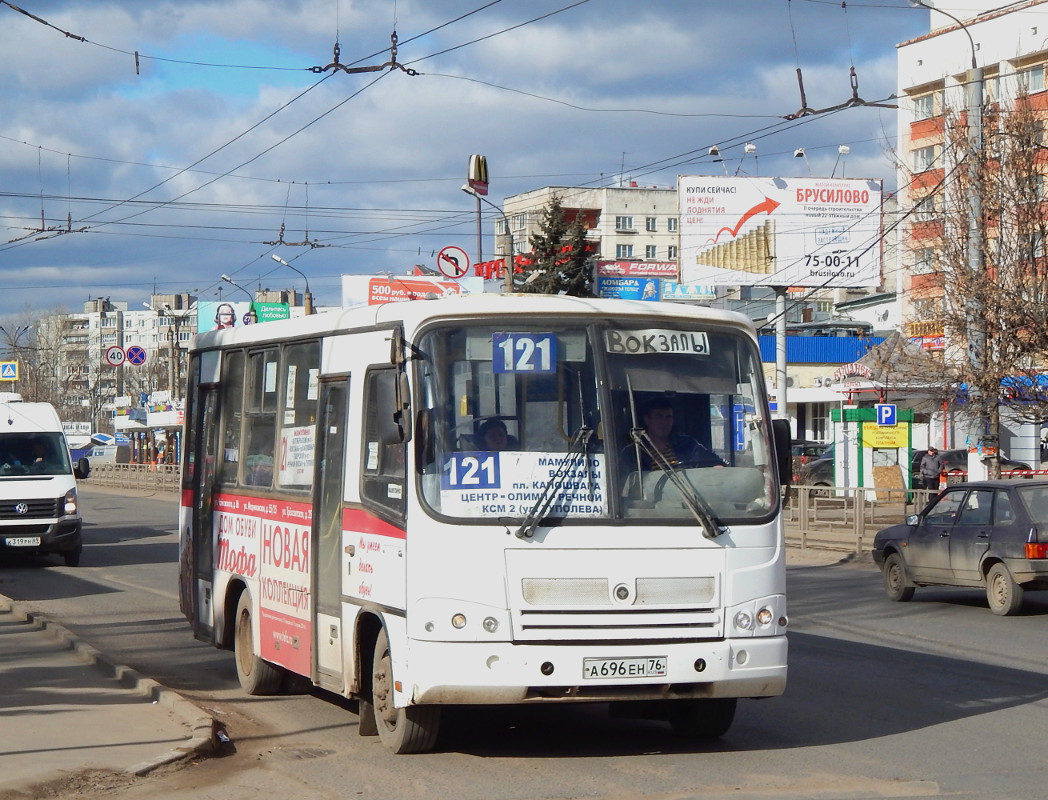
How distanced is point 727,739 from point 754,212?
98.3 ft

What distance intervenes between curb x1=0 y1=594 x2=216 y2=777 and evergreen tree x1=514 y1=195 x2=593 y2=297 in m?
45.6

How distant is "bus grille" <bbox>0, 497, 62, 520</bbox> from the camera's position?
21500 millimetres

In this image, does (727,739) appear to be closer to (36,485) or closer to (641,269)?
(36,485)

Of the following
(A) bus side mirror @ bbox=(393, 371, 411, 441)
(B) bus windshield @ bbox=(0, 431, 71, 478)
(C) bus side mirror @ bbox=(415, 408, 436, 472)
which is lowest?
(B) bus windshield @ bbox=(0, 431, 71, 478)

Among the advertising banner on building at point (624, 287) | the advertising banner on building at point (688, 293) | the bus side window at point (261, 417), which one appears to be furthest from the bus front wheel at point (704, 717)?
the advertising banner on building at point (688, 293)

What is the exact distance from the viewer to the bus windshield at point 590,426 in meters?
7.65

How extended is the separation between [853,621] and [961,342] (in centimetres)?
1059

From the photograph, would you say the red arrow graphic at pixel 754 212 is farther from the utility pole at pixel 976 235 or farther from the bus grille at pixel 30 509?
the bus grille at pixel 30 509

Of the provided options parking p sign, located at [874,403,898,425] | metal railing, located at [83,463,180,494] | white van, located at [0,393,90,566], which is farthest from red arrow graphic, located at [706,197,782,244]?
metal railing, located at [83,463,180,494]

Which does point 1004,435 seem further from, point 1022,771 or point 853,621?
point 1022,771

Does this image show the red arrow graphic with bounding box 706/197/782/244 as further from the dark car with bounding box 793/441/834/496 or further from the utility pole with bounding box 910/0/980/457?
the utility pole with bounding box 910/0/980/457

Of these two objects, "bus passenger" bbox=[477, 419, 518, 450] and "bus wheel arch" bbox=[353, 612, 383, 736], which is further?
"bus wheel arch" bbox=[353, 612, 383, 736]

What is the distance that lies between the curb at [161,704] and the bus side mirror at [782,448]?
3661mm

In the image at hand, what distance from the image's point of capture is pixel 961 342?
81.1 feet
